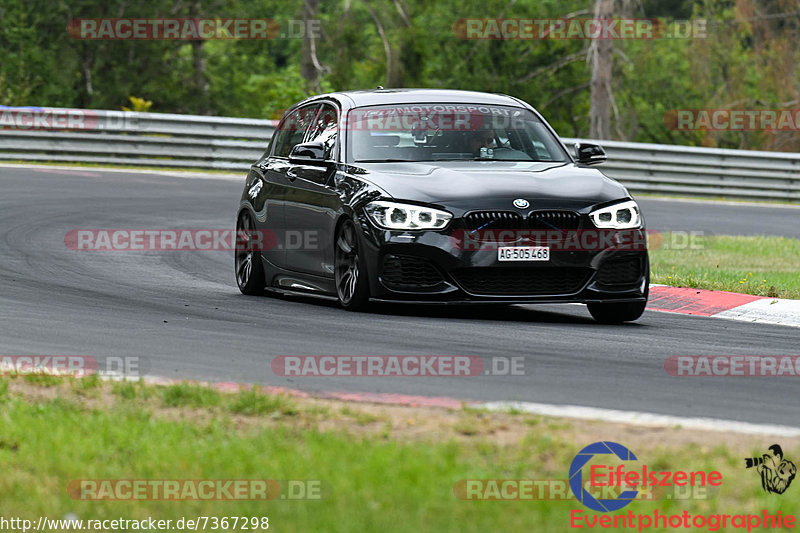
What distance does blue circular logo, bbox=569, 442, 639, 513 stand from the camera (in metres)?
4.75

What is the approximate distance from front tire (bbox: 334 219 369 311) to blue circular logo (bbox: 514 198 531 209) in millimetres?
1131

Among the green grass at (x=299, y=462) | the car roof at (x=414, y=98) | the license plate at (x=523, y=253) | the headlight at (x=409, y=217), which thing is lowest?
the green grass at (x=299, y=462)

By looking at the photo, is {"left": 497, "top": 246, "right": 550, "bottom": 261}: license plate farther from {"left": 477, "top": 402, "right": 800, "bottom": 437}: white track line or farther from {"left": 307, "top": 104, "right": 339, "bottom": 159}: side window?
{"left": 477, "top": 402, "right": 800, "bottom": 437}: white track line

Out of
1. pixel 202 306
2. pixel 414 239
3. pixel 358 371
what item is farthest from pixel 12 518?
pixel 202 306

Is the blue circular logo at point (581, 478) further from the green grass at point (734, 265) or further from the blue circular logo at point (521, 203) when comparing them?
the green grass at point (734, 265)

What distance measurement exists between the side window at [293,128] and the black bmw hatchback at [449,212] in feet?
0.74

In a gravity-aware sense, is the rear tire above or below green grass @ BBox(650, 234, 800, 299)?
above

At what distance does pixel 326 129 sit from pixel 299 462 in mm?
6438

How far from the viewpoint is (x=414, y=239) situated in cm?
962

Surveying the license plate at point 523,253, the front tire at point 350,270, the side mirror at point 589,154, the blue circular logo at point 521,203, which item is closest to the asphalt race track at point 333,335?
the front tire at point 350,270

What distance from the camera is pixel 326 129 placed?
11.5m

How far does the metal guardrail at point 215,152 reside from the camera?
2525 cm

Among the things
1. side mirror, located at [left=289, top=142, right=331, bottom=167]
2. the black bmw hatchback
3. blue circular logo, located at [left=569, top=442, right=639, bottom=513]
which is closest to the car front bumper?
the black bmw hatchback

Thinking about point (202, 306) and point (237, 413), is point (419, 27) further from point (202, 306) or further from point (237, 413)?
point (237, 413)
